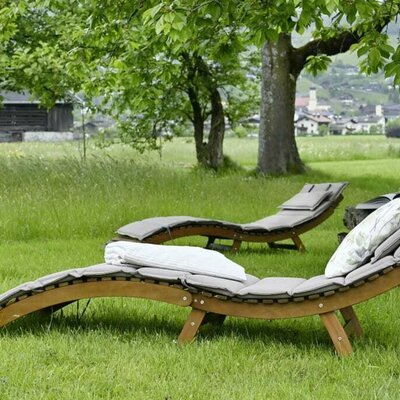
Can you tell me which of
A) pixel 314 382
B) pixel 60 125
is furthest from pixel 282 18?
pixel 60 125

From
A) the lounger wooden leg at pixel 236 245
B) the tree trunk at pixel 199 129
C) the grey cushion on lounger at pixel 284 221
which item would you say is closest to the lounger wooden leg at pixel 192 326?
the grey cushion on lounger at pixel 284 221

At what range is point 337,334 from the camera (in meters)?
4.78

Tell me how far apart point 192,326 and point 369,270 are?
1107mm

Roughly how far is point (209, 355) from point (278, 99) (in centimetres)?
1429

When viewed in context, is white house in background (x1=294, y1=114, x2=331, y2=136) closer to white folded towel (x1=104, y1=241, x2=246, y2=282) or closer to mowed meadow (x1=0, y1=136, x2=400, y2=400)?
mowed meadow (x1=0, y1=136, x2=400, y2=400)

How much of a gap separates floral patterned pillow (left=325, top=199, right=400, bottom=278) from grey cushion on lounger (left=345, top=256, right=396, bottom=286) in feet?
0.79

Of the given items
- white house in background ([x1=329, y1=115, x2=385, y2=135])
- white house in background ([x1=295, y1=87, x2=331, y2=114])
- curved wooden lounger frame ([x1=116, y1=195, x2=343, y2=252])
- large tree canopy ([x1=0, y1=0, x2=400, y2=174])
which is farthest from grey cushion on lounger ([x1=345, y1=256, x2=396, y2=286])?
Result: white house in background ([x1=295, y1=87, x2=331, y2=114])

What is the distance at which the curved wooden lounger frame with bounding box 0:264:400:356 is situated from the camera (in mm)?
4684

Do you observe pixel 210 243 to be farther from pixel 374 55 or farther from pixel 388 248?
pixel 388 248

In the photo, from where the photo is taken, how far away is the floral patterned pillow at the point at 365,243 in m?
5.05

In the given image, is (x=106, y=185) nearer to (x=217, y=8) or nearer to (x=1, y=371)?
(x=217, y=8)

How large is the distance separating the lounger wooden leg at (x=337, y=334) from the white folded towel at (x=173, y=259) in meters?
0.66

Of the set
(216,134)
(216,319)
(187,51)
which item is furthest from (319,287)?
(216,134)

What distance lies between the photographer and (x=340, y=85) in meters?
114
